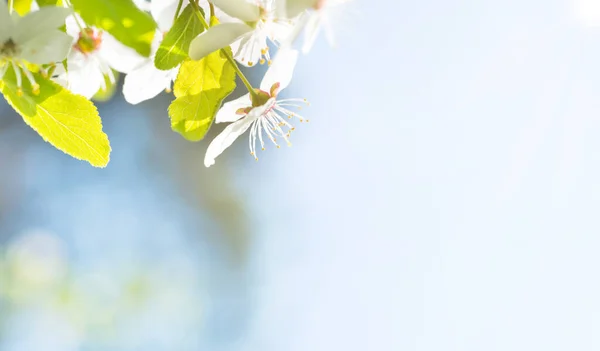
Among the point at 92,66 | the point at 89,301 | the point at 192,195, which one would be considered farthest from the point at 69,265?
the point at 92,66

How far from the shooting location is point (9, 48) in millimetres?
372

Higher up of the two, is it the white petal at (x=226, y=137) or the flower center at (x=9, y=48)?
Answer: the flower center at (x=9, y=48)

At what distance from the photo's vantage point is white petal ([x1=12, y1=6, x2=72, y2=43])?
1.16ft

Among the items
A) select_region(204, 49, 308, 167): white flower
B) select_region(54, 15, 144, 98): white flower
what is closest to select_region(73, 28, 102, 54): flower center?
select_region(54, 15, 144, 98): white flower

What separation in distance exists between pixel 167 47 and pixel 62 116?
0.25ft

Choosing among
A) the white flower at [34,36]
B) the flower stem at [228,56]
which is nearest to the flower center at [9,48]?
the white flower at [34,36]

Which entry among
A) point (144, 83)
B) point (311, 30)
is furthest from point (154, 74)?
→ point (311, 30)

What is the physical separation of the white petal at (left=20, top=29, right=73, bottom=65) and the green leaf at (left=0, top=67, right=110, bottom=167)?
4 cm

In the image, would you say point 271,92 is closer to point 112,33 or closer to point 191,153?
point 112,33

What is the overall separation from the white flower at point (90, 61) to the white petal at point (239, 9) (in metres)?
0.06

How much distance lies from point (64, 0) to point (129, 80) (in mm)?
67

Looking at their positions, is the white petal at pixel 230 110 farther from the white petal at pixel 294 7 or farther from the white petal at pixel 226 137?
the white petal at pixel 294 7

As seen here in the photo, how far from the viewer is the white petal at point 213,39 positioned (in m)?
0.38

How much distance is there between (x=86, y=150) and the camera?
420 millimetres
